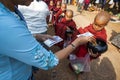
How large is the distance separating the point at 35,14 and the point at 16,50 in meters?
2.09

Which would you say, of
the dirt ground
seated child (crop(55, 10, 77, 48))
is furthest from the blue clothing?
the dirt ground

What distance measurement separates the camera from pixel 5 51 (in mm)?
1190

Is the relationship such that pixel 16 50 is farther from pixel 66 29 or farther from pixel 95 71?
pixel 95 71

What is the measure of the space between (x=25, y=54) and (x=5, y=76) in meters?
0.26

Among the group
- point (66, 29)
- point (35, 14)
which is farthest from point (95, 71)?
point (35, 14)

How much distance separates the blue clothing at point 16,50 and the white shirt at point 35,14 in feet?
6.13

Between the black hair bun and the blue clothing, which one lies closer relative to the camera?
the blue clothing

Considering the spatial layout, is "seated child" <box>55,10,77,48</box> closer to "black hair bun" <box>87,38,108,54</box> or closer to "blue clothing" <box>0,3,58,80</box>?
"black hair bun" <box>87,38,108,54</box>

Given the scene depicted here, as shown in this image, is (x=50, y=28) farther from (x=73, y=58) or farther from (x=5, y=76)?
(x=5, y=76)

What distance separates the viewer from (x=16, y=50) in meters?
1.19

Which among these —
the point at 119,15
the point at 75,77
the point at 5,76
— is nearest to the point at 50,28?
the point at 75,77

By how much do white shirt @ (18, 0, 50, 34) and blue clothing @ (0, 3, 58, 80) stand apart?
6.13 feet

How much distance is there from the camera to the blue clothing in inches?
44.6

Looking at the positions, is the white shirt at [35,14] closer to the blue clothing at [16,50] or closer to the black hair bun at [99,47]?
the black hair bun at [99,47]
